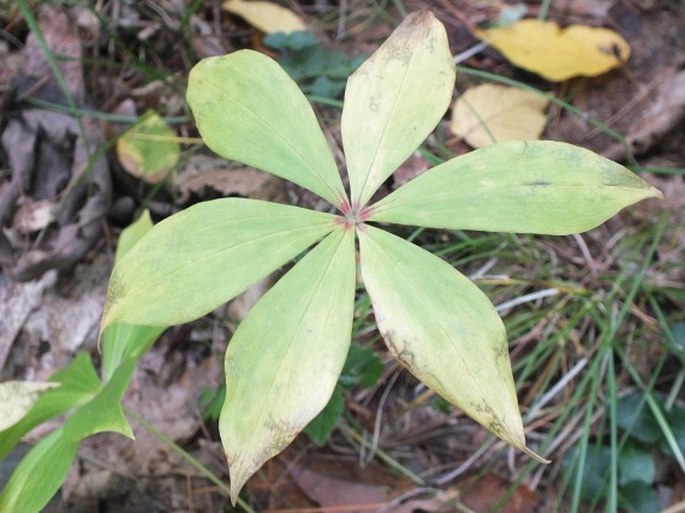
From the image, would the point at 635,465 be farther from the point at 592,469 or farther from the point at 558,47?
the point at 558,47

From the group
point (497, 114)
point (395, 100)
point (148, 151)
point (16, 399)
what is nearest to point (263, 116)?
point (395, 100)

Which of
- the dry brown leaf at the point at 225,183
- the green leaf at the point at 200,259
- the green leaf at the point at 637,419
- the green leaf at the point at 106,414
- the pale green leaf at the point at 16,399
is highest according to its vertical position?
the green leaf at the point at 200,259

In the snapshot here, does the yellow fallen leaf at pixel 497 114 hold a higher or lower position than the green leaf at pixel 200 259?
lower

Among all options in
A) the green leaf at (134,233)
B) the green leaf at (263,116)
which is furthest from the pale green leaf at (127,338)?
the green leaf at (263,116)

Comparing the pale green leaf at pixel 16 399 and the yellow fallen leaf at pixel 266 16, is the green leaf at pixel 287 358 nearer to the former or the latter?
the pale green leaf at pixel 16 399

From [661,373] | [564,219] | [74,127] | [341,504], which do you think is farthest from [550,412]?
[74,127]
